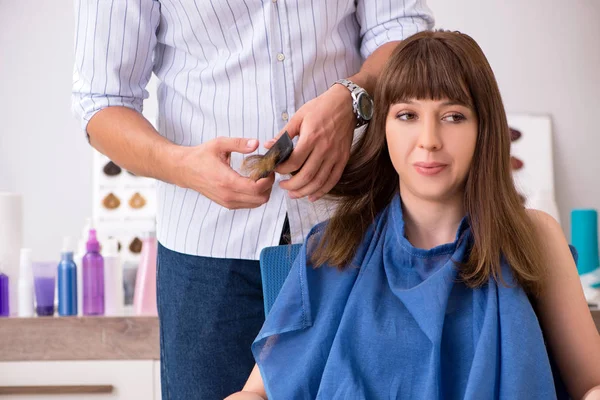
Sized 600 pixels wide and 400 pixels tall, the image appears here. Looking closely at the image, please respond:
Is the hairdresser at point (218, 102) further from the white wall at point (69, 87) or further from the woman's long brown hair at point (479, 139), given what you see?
the white wall at point (69, 87)

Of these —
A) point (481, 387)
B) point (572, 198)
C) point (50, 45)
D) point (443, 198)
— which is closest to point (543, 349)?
point (481, 387)

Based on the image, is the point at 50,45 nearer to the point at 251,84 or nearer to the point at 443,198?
the point at 251,84

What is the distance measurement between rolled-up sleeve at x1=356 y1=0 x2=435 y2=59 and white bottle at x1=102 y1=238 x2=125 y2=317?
Answer: 4.25 feet

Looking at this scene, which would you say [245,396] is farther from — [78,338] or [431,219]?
[78,338]

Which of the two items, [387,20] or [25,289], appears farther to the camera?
[25,289]

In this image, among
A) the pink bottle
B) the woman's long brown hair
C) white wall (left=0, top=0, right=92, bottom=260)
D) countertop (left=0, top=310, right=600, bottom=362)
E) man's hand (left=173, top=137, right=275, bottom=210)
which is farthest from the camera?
white wall (left=0, top=0, right=92, bottom=260)

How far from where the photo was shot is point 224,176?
117cm

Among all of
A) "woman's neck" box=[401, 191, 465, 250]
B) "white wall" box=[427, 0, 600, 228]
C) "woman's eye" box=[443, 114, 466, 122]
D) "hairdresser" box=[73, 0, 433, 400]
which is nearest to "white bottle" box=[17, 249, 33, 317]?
"hairdresser" box=[73, 0, 433, 400]

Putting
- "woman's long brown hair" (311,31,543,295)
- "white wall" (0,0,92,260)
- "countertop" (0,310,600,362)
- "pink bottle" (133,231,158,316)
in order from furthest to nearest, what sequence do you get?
"white wall" (0,0,92,260), "pink bottle" (133,231,158,316), "countertop" (0,310,600,362), "woman's long brown hair" (311,31,543,295)

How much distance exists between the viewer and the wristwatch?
130 centimetres

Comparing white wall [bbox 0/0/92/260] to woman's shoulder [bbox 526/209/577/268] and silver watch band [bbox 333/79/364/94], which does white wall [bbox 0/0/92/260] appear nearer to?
silver watch band [bbox 333/79/364/94]

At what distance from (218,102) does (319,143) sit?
285 millimetres

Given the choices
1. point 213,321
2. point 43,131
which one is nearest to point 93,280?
point 43,131

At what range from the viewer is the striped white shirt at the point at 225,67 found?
4.58ft
